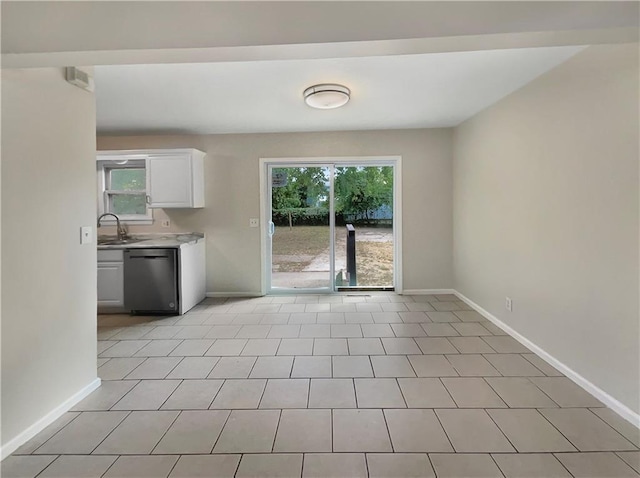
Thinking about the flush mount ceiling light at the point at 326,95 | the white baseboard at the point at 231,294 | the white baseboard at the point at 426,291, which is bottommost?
the white baseboard at the point at 231,294

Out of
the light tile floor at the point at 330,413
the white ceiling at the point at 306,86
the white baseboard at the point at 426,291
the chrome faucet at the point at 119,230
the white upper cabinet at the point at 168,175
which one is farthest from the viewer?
the white baseboard at the point at 426,291

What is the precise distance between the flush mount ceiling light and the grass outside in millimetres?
2077

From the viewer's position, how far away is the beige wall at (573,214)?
187 cm

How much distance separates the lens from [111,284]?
Result: 3863 mm

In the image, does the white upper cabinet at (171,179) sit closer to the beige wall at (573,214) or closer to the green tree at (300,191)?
the green tree at (300,191)

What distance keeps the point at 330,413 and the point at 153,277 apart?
2783mm

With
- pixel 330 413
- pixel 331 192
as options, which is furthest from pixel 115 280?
pixel 330 413

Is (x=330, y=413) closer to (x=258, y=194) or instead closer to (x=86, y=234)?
(x=86, y=234)

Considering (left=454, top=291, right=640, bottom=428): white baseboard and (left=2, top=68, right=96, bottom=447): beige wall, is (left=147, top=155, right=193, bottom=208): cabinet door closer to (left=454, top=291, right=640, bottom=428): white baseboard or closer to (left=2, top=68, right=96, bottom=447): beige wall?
(left=2, top=68, right=96, bottom=447): beige wall

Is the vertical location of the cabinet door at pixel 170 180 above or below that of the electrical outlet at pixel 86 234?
above

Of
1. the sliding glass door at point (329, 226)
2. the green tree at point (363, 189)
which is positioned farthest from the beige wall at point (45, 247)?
the green tree at point (363, 189)

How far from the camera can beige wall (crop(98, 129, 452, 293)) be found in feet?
14.9

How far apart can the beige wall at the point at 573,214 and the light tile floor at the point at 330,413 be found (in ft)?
1.01

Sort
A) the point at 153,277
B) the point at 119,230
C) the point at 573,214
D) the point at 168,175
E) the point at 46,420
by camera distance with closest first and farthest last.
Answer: the point at 46,420 < the point at 573,214 < the point at 153,277 < the point at 168,175 < the point at 119,230
